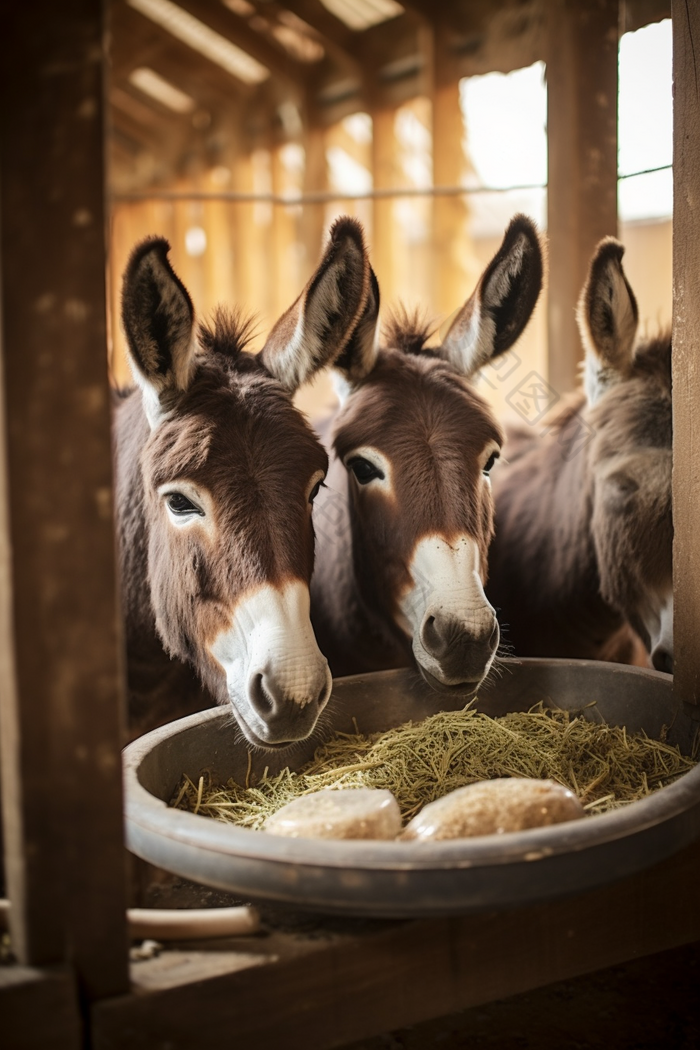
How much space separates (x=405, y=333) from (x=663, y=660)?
1197mm

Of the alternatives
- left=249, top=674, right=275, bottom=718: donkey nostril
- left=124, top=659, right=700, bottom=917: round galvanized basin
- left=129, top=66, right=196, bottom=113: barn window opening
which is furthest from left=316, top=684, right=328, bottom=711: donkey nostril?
left=129, top=66, right=196, bottom=113: barn window opening

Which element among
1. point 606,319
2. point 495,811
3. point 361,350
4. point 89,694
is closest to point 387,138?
point 606,319

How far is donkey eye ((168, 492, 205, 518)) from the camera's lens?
1.83 meters

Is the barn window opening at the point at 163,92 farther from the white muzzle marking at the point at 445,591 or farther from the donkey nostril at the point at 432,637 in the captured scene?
the donkey nostril at the point at 432,637

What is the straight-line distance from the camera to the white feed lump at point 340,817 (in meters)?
1.44

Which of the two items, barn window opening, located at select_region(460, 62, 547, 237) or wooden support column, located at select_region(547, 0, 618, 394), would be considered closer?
wooden support column, located at select_region(547, 0, 618, 394)

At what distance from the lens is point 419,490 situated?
203 cm

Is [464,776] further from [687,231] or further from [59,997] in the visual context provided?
[687,231]

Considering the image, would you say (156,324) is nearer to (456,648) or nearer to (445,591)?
(445,591)

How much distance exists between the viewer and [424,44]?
5844 millimetres

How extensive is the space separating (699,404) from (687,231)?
0.39 metres

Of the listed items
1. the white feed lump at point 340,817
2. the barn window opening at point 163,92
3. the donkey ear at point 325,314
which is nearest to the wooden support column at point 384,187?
the barn window opening at point 163,92

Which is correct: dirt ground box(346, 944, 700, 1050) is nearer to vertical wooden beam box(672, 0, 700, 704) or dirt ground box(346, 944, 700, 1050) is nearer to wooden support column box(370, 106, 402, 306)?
vertical wooden beam box(672, 0, 700, 704)

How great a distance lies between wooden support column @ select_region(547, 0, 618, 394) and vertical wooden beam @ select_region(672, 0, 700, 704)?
123 centimetres
